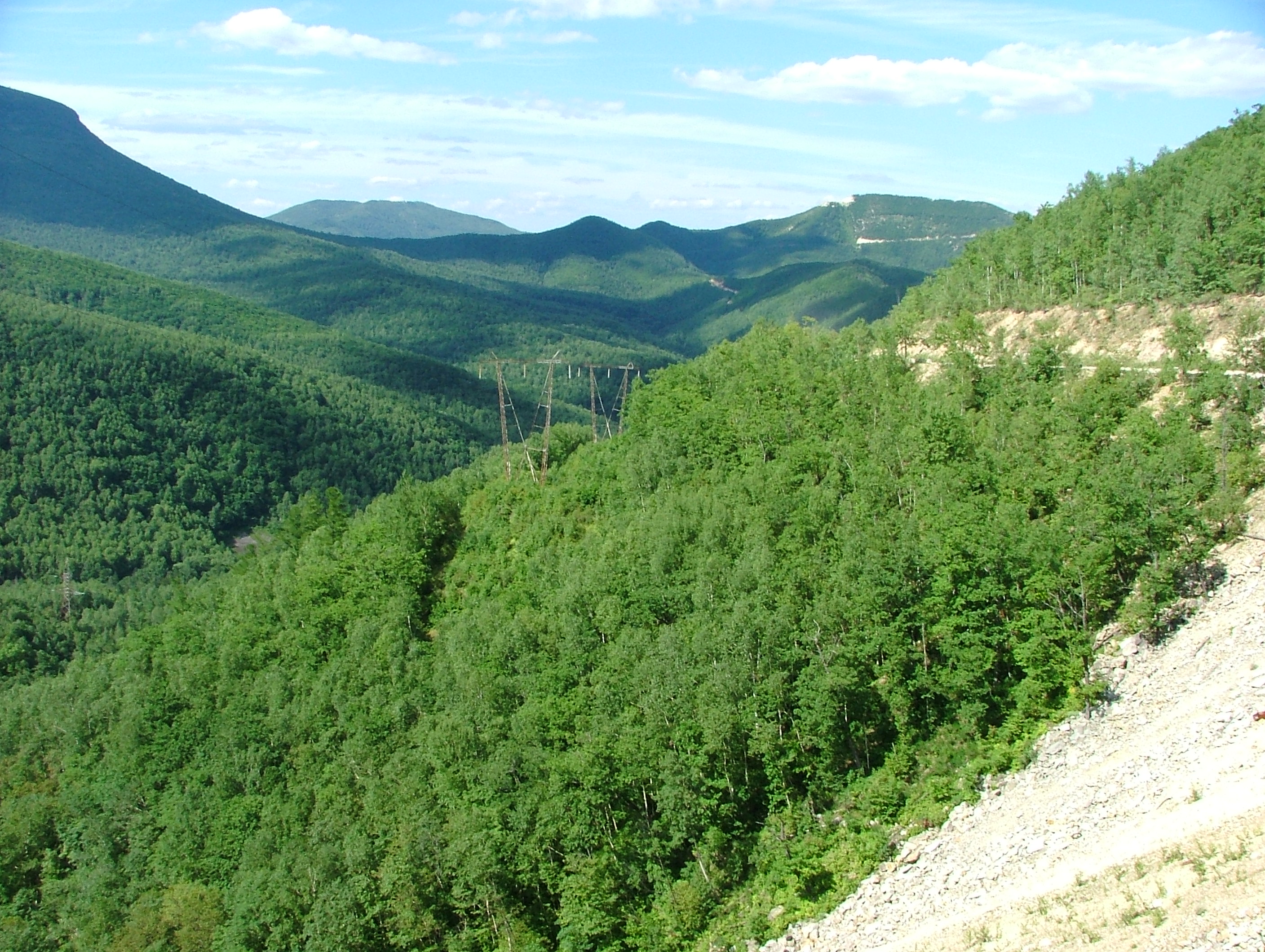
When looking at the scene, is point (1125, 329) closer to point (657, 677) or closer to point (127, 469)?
point (657, 677)

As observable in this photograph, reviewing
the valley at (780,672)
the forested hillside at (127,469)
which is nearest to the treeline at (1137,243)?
the valley at (780,672)

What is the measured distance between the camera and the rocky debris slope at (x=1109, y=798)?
81.3 ft

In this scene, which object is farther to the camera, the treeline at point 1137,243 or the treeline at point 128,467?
the treeline at point 128,467

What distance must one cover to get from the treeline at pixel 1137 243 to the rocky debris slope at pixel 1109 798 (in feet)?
74.0

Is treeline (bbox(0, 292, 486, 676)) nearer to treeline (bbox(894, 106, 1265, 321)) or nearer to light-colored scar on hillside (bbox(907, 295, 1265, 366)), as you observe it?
treeline (bbox(894, 106, 1265, 321))

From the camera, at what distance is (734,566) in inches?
1665

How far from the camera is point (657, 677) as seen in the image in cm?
3672

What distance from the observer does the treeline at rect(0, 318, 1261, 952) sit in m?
32.9

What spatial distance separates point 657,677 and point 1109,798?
15279mm

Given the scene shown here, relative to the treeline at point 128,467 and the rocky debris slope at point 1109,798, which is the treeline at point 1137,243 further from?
the treeline at point 128,467

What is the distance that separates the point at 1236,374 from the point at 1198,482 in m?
9.26

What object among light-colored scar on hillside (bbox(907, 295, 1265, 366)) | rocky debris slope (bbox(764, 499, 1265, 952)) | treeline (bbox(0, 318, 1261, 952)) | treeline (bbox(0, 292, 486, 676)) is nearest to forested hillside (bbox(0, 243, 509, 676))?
treeline (bbox(0, 292, 486, 676))

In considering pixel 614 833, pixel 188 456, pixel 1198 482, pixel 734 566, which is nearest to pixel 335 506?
pixel 734 566

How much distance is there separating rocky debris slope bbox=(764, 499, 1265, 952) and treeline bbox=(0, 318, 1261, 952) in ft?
Result: 4.15
